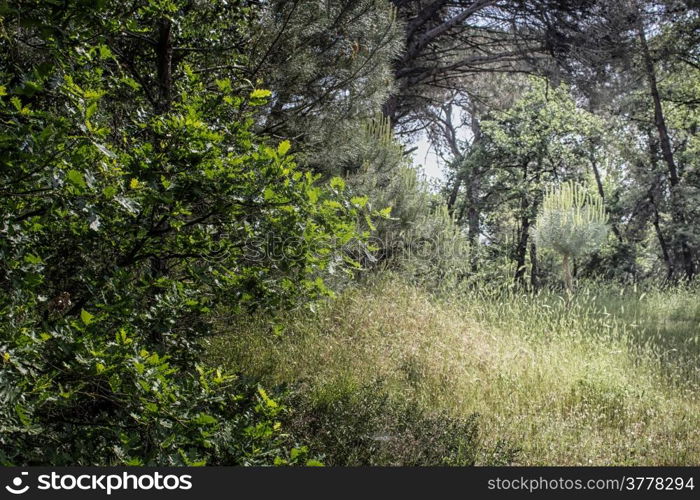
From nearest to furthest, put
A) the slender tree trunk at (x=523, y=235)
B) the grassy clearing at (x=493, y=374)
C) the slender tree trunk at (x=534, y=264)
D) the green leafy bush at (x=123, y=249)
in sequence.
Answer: the green leafy bush at (x=123, y=249), the grassy clearing at (x=493, y=374), the slender tree trunk at (x=523, y=235), the slender tree trunk at (x=534, y=264)

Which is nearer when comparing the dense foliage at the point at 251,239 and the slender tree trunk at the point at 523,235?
the dense foliage at the point at 251,239

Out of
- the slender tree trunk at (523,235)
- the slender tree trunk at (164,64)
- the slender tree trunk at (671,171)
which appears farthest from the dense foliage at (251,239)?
the slender tree trunk at (523,235)

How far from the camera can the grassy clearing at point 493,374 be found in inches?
159

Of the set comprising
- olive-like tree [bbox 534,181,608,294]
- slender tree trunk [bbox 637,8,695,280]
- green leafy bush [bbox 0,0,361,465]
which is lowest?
green leafy bush [bbox 0,0,361,465]

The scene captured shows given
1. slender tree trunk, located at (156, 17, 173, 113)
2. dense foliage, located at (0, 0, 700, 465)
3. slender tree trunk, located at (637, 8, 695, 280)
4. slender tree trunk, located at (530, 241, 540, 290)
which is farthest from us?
slender tree trunk, located at (530, 241, 540, 290)

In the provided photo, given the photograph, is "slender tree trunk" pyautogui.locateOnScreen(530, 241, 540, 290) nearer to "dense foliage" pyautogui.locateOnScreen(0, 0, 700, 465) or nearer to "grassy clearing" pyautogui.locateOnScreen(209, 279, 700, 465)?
"dense foliage" pyautogui.locateOnScreen(0, 0, 700, 465)

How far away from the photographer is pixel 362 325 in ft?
18.5

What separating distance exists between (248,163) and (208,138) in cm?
23

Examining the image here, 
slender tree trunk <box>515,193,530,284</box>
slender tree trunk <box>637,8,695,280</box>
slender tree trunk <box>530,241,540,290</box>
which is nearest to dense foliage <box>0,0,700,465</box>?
slender tree trunk <box>637,8,695,280</box>

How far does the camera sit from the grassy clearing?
13.3 ft

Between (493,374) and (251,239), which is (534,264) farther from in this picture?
(251,239)

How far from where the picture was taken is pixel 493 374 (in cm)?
498

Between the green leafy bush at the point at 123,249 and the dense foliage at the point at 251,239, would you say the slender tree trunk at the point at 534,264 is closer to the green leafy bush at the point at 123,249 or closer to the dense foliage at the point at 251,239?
the dense foliage at the point at 251,239

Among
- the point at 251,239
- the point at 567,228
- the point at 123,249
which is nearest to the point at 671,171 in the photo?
the point at 567,228
